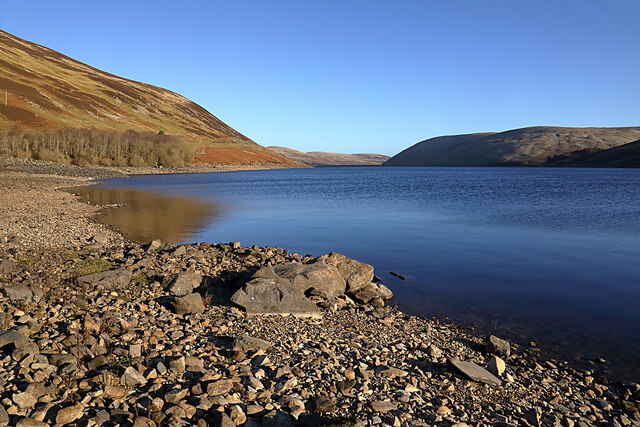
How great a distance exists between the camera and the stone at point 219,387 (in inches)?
256

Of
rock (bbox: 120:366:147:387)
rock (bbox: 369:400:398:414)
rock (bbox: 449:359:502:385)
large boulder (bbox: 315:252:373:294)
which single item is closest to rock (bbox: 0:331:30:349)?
rock (bbox: 120:366:147:387)

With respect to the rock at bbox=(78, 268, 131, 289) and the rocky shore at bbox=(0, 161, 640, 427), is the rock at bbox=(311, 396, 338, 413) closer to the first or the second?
the rocky shore at bbox=(0, 161, 640, 427)

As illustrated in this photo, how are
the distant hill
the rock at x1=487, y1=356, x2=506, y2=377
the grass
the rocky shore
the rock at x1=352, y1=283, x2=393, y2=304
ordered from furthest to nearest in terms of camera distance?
the distant hill
the rock at x1=352, y1=283, x2=393, y2=304
the grass
the rock at x1=487, y1=356, x2=506, y2=377
the rocky shore

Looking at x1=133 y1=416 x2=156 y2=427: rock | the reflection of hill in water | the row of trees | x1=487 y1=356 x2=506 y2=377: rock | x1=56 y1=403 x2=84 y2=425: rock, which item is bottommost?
the reflection of hill in water

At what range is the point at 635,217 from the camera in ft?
109

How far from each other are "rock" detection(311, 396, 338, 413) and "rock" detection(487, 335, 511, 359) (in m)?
4.76

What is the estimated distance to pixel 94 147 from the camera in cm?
9369

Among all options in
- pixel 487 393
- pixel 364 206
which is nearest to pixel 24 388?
pixel 487 393

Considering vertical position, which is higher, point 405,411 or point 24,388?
point 24,388

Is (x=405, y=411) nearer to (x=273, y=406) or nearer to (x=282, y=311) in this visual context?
(x=273, y=406)

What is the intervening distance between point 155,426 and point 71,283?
735 cm

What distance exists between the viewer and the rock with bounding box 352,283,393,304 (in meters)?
13.5

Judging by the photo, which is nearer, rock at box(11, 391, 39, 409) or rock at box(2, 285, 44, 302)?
rock at box(11, 391, 39, 409)

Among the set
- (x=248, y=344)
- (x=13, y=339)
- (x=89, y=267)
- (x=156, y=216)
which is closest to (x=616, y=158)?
(x=156, y=216)
